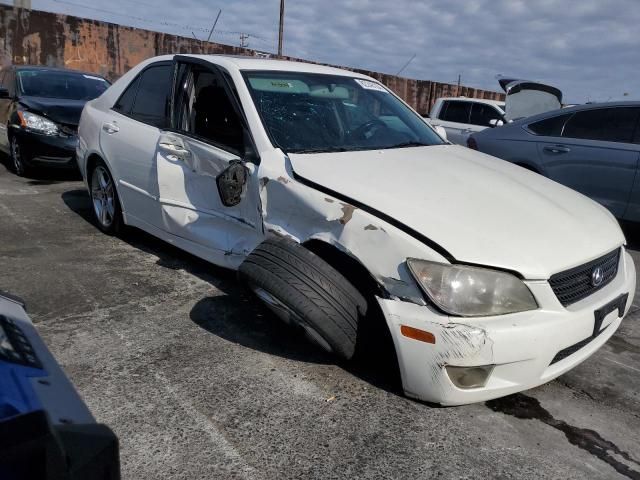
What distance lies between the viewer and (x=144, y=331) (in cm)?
311

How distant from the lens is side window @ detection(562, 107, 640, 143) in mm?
5711

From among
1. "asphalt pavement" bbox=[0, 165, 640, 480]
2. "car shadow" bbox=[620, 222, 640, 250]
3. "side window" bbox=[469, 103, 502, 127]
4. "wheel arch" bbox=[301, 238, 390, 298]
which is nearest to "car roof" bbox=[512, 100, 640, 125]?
"car shadow" bbox=[620, 222, 640, 250]

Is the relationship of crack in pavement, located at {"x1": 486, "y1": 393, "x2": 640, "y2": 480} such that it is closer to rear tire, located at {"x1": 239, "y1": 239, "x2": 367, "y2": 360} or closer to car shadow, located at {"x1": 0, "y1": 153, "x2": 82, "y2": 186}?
rear tire, located at {"x1": 239, "y1": 239, "x2": 367, "y2": 360}

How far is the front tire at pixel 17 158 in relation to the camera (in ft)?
23.0

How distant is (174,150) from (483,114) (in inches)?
322

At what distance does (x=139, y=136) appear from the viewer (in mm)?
4102

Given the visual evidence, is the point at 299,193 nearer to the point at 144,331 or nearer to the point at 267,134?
the point at 267,134

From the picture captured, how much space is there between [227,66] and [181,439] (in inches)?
93.4

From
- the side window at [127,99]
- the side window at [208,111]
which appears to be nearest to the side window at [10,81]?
the side window at [127,99]

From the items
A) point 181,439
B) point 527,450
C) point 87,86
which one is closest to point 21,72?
point 87,86

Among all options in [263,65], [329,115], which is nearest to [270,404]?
[329,115]

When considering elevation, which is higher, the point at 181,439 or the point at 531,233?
the point at 531,233

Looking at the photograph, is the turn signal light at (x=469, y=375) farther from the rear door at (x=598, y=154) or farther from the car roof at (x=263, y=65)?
the rear door at (x=598, y=154)

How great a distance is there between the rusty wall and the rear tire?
46.3 ft
